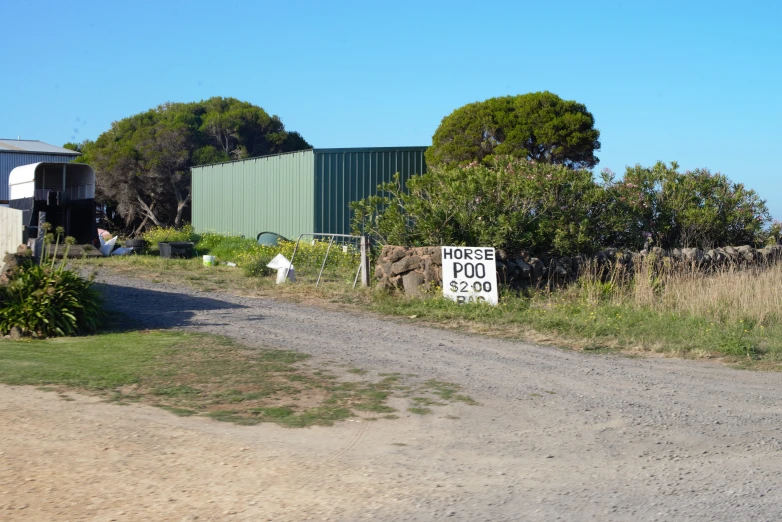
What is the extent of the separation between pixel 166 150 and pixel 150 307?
24972 mm

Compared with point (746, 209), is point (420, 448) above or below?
below

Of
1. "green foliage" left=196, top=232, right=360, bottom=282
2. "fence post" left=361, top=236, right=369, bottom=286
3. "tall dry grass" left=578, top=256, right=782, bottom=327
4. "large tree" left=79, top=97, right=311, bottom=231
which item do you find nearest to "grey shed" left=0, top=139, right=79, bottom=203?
"large tree" left=79, top=97, right=311, bottom=231

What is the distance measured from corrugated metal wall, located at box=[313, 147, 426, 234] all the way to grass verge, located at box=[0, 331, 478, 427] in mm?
13258

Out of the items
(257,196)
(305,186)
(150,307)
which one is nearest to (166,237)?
(257,196)

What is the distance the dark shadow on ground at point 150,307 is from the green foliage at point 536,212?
12.4 feet

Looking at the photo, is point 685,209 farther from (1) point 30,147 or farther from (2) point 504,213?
(1) point 30,147

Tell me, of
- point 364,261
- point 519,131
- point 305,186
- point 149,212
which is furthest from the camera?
point 149,212

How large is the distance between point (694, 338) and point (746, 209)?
9.76m

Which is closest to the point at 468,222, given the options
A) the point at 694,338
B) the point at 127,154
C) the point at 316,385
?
the point at 694,338

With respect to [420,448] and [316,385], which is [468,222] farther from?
[420,448]

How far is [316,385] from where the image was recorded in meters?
7.83

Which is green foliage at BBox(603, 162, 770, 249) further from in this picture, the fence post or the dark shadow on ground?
the dark shadow on ground

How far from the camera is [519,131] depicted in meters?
24.3

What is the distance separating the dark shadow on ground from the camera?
38.2 ft
